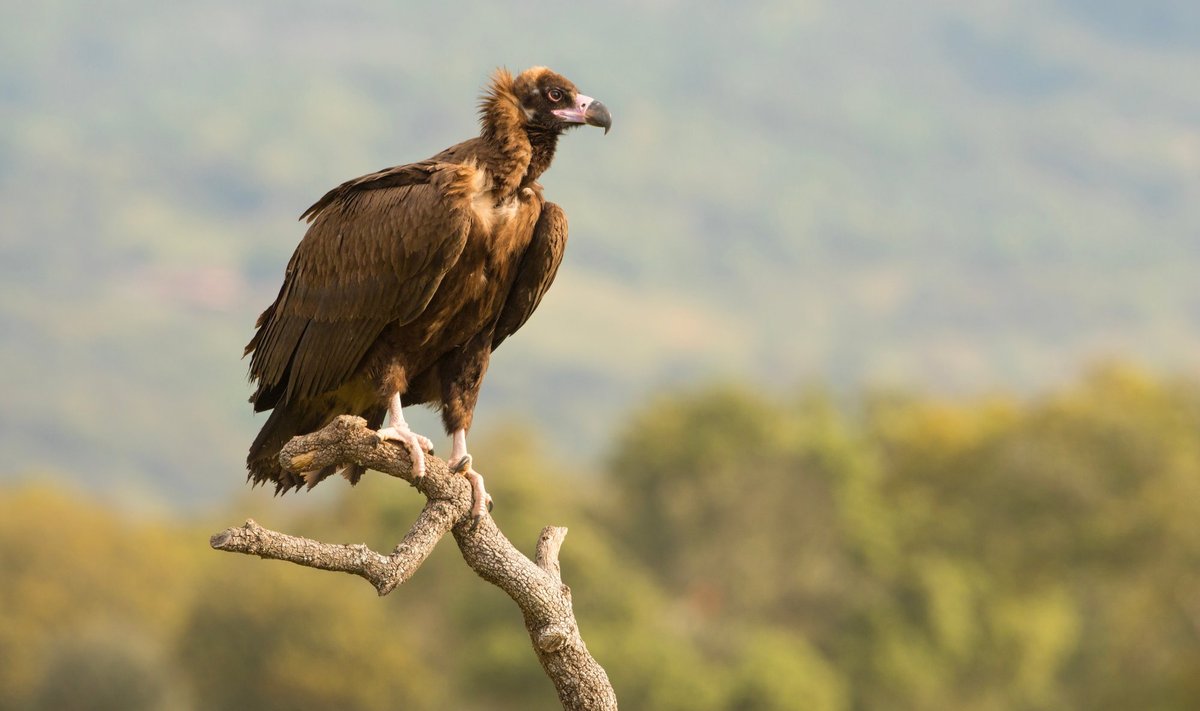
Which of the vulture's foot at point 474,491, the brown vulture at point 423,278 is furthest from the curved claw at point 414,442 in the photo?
the vulture's foot at point 474,491

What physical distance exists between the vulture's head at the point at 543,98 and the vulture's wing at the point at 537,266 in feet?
1.70

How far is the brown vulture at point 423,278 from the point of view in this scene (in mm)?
10625

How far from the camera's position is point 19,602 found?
269 feet

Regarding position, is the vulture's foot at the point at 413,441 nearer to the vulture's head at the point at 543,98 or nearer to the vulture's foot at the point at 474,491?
the vulture's foot at the point at 474,491

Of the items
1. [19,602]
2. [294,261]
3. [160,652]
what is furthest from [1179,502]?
[294,261]

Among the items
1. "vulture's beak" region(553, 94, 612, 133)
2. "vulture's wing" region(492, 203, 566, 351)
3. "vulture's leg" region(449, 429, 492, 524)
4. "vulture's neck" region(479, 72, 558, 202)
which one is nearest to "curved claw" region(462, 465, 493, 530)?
"vulture's leg" region(449, 429, 492, 524)

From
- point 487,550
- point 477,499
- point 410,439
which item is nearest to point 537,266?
point 410,439

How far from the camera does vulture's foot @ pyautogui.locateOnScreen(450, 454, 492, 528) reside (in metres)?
9.52

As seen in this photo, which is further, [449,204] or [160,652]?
[160,652]

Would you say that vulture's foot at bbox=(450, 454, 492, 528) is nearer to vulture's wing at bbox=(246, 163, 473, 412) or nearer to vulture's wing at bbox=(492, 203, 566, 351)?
vulture's wing at bbox=(246, 163, 473, 412)

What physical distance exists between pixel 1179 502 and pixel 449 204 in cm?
8305

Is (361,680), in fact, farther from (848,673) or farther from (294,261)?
(294,261)

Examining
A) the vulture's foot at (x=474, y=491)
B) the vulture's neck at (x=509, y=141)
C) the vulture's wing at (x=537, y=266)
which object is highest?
the vulture's neck at (x=509, y=141)

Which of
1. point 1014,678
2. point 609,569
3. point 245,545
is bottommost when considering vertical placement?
point 245,545
